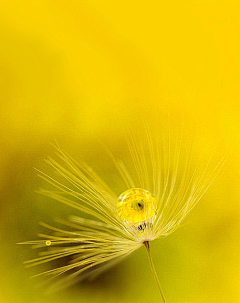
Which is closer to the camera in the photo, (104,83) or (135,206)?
(135,206)

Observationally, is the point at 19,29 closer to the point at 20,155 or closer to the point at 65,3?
the point at 65,3

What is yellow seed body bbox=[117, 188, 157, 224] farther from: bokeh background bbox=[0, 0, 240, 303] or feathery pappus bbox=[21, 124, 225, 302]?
bokeh background bbox=[0, 0, 240, 303]

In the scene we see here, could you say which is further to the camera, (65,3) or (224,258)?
(65,3)

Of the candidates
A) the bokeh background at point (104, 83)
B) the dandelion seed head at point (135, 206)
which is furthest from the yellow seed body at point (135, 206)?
the bokeh background at point (104, 83)

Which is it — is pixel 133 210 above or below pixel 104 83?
below

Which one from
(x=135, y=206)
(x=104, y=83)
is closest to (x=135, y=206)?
(x=135, y=206)

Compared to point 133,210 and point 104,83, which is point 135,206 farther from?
point 104,83

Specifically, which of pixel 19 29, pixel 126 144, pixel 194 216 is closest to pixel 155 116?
pixel 126 144
